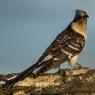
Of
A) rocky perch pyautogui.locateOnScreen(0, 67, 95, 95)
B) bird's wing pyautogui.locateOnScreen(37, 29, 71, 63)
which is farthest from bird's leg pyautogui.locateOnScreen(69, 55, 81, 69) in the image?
rocky perch pyautogui.locateOnScreen(0, 67, 95, 95)

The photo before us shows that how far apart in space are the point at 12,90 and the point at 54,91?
3.65ft

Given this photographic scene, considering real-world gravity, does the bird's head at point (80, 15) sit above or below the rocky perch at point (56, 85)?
above

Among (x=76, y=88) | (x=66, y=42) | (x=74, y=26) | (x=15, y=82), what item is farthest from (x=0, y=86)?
(x=74, y=26)

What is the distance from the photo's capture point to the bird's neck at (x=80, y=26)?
604 inches

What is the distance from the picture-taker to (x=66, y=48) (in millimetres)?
14492

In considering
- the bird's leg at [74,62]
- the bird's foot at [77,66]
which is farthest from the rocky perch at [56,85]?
the bird's leg at [74,62]

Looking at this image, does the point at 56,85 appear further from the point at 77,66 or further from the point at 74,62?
the point at 74,62

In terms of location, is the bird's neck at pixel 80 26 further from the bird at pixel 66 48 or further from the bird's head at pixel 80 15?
the bird's head at pixel 80 15

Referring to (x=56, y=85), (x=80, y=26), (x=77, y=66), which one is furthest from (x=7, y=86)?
(x=80, y=26)

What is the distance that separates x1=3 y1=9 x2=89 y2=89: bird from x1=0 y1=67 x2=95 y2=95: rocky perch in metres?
0.39

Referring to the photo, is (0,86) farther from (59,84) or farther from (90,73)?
(90,73)

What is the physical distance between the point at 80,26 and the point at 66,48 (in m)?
1.35

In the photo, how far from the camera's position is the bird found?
1249cm

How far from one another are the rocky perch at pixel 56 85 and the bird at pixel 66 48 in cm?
39
